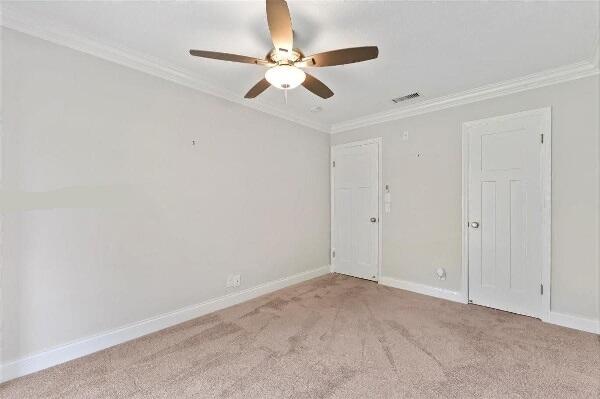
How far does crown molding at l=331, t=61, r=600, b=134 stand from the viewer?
2.60 m

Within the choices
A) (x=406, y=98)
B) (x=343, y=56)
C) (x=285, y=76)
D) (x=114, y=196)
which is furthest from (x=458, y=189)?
(x=114, y=196)

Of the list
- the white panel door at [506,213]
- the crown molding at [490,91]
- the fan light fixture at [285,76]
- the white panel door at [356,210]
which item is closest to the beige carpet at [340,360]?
the white panel door at [506,213]

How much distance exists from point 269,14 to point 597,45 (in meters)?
2.68

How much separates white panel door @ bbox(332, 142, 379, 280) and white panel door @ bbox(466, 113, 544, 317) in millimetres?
1229

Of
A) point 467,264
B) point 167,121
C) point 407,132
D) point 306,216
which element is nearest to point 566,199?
point 467,264

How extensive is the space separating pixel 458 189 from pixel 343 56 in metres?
2.35

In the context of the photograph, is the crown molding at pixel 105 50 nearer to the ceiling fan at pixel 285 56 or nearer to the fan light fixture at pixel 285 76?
the ceiling fan at pixel 285 56

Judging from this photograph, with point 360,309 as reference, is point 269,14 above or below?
above

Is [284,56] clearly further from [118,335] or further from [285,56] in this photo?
[118,335]

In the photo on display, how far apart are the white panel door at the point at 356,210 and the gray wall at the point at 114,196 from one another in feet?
Result: 4.36

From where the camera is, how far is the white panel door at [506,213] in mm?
2846

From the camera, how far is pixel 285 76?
2016 millimetres

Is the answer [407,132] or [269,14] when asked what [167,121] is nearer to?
[269,14]

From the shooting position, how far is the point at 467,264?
3275 millimetres
